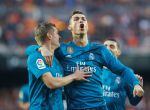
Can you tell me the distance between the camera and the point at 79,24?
7.47 m

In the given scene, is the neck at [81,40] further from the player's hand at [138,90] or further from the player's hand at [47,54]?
the player's hand at [138,90]

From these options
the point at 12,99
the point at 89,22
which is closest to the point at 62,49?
the point at 89,22

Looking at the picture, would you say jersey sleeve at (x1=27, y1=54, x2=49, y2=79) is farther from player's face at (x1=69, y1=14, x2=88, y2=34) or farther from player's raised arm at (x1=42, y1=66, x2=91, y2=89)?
player's face at (x1=69, y1=14, x2=88, y2=34)

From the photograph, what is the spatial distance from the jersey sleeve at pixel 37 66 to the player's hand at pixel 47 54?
5cm

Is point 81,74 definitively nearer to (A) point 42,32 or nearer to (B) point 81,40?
(B) point 81,40

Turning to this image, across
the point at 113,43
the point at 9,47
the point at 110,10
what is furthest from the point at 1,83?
the point at 113,43

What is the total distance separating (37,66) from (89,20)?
408 inches

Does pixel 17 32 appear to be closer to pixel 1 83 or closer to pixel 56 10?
pixel 56 10

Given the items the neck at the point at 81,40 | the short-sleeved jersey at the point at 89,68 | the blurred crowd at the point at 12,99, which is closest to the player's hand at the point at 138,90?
the short-sleeved jersey at the point at 89,68

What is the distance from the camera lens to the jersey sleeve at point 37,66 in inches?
280

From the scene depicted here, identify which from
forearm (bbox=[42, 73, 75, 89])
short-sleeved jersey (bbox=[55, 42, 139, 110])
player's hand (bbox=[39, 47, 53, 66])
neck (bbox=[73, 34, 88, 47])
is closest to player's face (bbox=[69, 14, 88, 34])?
neck (bbox=[73, 34, 88, 47])

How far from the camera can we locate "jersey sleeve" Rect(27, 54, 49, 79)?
7.12 m

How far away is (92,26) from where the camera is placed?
17234 mm

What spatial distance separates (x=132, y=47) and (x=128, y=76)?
9.78 metres
